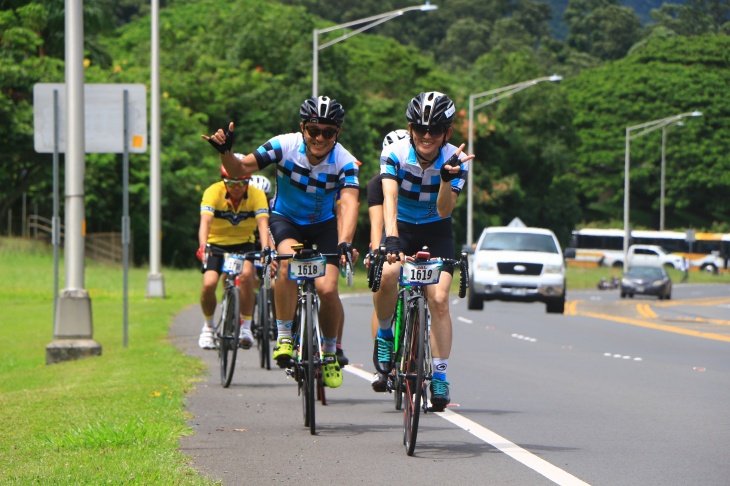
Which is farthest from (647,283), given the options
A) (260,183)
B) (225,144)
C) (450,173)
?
(225,144)

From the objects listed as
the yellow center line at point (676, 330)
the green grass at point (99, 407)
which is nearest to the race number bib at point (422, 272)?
the green grass at point (99, 407)

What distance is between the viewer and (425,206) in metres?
9.33

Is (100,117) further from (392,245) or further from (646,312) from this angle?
(646,312)

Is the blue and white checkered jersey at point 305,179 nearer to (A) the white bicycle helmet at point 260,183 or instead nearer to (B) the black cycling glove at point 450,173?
(B) the black cycling glove at point 450,173

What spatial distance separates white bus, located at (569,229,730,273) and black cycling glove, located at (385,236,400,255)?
79.2m

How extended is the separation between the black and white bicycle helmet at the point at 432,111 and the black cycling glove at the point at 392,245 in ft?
2.50

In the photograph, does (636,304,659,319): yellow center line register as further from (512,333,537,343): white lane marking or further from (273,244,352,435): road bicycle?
(273,244,352,435): road bicycle

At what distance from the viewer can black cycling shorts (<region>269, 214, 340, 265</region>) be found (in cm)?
989

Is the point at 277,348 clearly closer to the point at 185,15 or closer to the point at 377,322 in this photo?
the point at 377,322

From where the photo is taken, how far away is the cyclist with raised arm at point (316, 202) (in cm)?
949

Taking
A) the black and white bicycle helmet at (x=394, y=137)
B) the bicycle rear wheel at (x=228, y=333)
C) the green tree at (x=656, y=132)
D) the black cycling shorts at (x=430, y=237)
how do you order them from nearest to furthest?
the black cycling shorts at (x=430, y=237) → the black and white bicycle helmet at (x=394, y=137) → the bicycle rear wheel at (x=228, y=333) → the green tree at (x=656, y=132)

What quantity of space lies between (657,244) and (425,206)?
81.4 m

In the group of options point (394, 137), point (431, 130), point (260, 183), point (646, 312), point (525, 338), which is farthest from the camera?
point (646, 312)

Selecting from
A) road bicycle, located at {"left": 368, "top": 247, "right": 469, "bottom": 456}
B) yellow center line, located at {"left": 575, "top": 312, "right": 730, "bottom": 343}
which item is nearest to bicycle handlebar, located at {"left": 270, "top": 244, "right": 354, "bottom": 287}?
road bicycle, located at {"left": 368, "top": 247, "right": 469, "bottom": 456}
